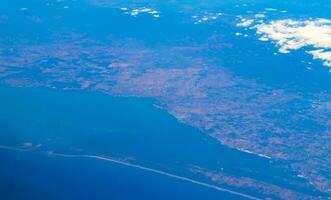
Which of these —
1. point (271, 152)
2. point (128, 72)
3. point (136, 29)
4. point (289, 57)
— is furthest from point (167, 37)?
point (271, 152)

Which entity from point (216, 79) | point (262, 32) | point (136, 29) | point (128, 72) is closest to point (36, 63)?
point (128, 72)

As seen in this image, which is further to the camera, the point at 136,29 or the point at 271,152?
the point at 136,29

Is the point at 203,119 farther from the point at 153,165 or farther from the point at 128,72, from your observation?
the point at 128,72

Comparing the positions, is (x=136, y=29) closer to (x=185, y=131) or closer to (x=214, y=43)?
(x=214, y=43)

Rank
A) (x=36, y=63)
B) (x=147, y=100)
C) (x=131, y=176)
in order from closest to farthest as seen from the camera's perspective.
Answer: (x=131, y=176)
(x=147, y=100)
(x=36, y=63)

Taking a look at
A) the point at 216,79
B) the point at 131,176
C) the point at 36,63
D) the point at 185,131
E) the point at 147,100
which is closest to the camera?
the point at 131,176

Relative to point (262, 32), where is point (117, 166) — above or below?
below
